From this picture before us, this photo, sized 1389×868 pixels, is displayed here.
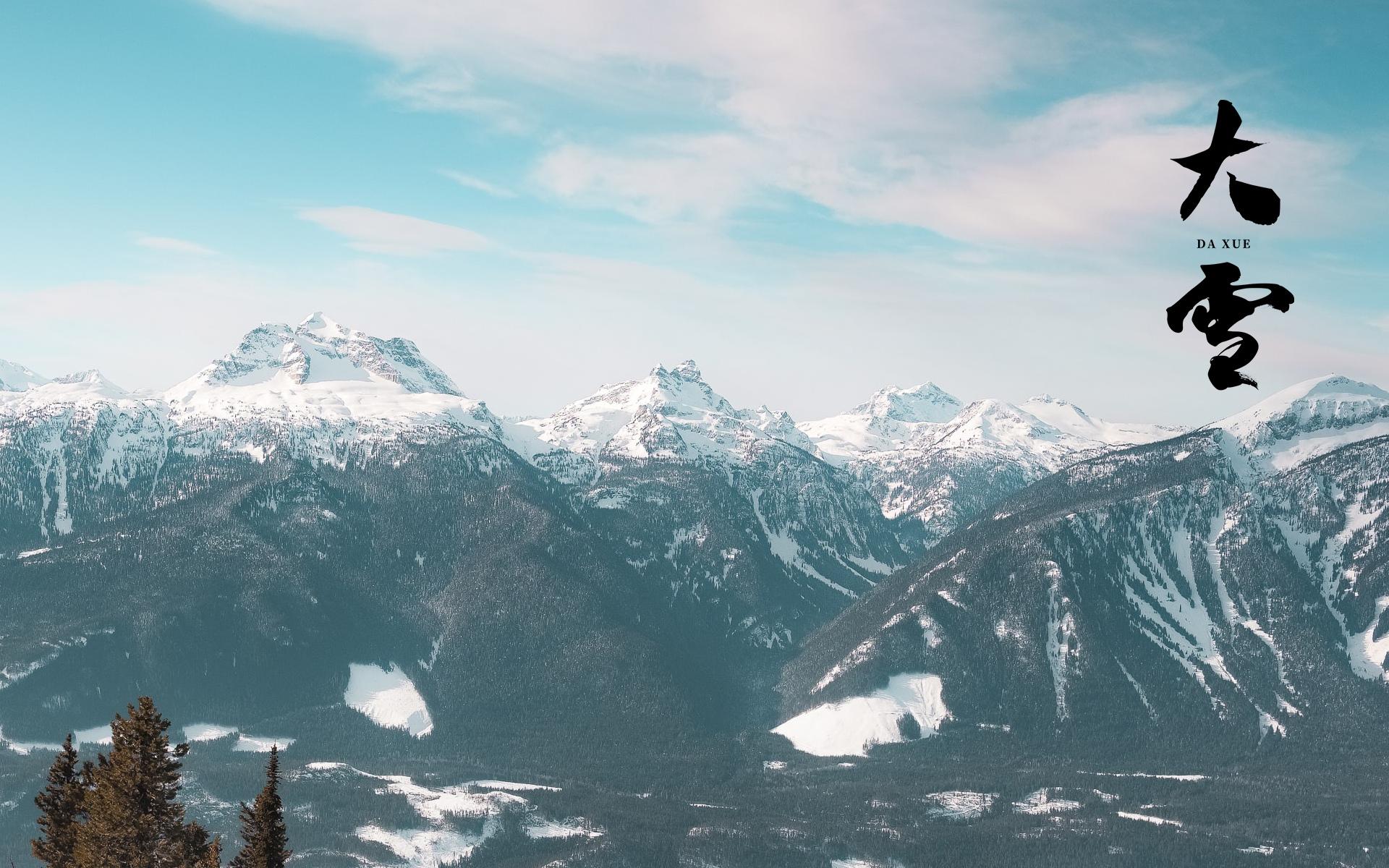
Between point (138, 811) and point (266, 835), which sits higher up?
point (138, 811)

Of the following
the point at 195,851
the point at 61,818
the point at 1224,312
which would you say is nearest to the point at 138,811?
the point at 195,851

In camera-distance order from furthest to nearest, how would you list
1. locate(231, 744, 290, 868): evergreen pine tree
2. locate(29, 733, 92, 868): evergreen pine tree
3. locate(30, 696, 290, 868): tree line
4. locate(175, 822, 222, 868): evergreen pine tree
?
locate(231, 744, 290, 868): evergreen pine tree < locate(29, 733, 92, 868): evergreen pine tree < locate(175, 822, 222, 868): evergreen pine tree < locate(30, 696, 290, 868): tree line

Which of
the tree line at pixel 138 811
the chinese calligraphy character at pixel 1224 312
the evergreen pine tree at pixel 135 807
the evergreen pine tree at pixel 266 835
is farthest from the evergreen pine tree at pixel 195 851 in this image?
the chinese calligraphy character at pixel 1224 312

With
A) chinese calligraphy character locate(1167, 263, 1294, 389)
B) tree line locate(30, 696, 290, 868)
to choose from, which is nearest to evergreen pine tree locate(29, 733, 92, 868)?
tree line locate(30, 696, 290, 868)

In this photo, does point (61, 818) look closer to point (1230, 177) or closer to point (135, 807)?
point (135, 807)

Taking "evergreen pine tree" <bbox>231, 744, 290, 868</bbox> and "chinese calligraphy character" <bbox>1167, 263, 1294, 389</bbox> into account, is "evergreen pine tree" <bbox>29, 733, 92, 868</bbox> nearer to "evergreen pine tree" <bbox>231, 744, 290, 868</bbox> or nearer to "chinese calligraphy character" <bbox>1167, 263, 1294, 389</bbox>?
"evergreen pine tree" <bbox>231, 744, 290, 868</bbox>

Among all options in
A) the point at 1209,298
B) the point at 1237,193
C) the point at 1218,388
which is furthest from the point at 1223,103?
the point at 1218,388

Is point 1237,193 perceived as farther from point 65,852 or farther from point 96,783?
point 65,852

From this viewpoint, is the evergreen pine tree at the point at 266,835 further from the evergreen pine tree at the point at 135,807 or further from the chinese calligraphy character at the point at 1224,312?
the chinese calligraphy character at the point at 1224,312
